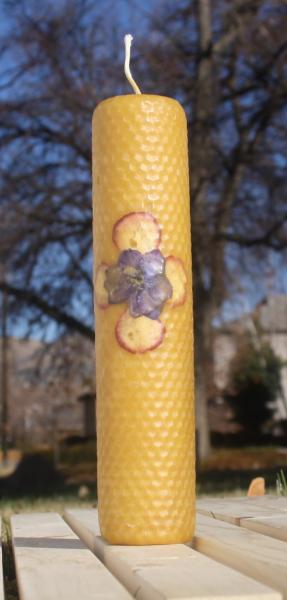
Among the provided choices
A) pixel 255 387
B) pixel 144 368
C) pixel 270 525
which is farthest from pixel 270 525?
pixel 255 387

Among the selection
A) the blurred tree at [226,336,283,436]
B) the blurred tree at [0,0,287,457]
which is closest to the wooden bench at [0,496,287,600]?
the blurred tree at [0,0,287,457]

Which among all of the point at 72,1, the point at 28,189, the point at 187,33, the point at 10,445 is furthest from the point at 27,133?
the point at 10,445

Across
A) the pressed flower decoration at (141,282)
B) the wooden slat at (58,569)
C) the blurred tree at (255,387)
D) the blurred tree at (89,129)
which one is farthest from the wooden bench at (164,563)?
the blurred tree at (255,387)

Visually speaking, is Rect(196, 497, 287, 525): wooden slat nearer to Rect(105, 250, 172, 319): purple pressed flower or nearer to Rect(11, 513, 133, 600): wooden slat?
Rect(11, 513, 133, 600): wooden slat

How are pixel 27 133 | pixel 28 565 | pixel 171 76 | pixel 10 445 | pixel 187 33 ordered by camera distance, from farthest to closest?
pixel 10 445 → pixel 187 33 → pixel 27 133 → pixel 171 76 → pixel 28 565

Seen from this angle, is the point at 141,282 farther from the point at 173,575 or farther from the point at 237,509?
the point at 237,509

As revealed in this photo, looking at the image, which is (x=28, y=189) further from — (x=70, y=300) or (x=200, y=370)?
(x=200, y=370)
